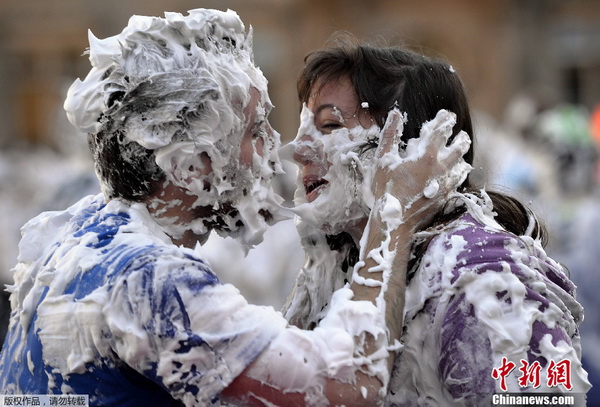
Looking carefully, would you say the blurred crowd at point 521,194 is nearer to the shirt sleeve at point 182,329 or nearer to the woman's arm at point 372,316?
the woman's arm at point 372,316

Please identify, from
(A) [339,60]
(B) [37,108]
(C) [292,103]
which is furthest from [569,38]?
(A) [339,60]

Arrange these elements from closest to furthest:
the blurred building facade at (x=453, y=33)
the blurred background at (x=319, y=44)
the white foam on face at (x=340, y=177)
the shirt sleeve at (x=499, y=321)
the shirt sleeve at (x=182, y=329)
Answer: the shirt sleeve at (x=182, y=329) → the shirt sleeve at (x=499, y=321) → the white foam on face at (x=340, y=177) → the blurred background at (x=319, y=44) → the blurred building facade at (x=453, y=33)

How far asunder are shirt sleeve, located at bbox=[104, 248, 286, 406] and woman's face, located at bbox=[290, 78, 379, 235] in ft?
2.45

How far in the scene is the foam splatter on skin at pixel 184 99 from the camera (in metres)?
2.90

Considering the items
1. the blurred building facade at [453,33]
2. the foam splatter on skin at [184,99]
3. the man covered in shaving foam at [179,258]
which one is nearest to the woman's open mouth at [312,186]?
the man covered in shaving foam at [179,258]

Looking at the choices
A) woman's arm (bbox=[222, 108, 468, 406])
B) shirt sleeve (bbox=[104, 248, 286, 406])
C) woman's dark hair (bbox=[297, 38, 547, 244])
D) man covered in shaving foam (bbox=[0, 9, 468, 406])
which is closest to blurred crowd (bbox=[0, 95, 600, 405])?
woman's dark hair (bbox=[297, 38, 547, 244])

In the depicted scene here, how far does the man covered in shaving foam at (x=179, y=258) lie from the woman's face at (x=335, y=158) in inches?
5.2

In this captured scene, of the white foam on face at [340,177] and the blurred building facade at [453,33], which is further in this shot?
the blurred building facade at [453,33]

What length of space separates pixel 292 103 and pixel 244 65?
16569 millimetres

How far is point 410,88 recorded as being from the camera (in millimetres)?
3279

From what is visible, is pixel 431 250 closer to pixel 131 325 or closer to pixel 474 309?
pixel 474 309

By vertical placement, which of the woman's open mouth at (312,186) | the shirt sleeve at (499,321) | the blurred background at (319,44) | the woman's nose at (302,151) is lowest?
the shirt sleeve at (499,321)

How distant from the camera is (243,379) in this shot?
8.48 ft

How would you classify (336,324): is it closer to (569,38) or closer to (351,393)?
(351,393)
